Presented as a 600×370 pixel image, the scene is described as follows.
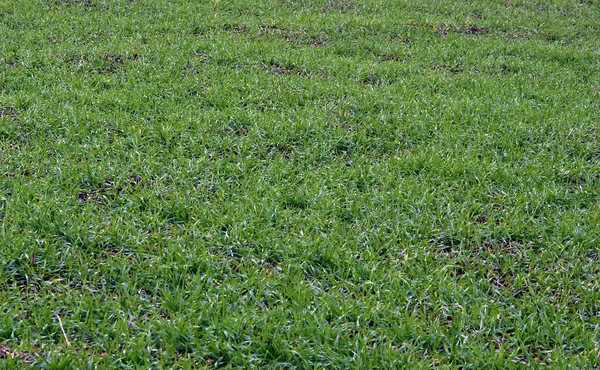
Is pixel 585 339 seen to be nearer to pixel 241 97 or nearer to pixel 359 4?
pixel 241 97

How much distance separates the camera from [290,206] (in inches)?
157

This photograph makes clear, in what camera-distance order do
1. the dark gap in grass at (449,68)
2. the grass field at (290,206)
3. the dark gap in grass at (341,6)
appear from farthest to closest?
1. the dark gap in grass at (341,6)
2. the dark gap in grass at (449,68)
3. the grass field at (290,206)

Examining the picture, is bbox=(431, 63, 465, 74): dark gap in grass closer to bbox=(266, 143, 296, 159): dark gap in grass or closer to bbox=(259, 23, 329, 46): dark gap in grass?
bbox=(259, 23, 329, 46): dark gap in grass

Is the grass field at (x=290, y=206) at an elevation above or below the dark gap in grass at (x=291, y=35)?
below

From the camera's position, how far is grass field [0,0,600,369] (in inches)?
112

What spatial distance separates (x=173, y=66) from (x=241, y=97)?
3.60ft

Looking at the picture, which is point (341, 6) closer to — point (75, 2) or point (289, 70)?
point (289, 70)

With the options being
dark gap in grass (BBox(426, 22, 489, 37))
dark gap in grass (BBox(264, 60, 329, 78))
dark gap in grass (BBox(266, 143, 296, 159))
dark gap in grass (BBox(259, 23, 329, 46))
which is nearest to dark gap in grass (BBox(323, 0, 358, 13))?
dark gap in grass (BBox(426, 22, 489, 37))

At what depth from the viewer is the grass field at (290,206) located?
2.84 m

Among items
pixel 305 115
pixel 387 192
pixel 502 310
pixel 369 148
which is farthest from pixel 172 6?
pixel 502 310

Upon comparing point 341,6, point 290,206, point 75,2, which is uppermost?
point 75,2

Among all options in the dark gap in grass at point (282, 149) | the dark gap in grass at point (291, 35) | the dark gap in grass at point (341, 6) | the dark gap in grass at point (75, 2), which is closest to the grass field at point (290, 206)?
the dark gap in grass at point (282, 149)

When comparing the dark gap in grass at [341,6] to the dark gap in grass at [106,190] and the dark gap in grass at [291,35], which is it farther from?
the dark gap in grass at [106,190]

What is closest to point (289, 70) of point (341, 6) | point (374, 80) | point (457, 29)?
point (374, 80)
